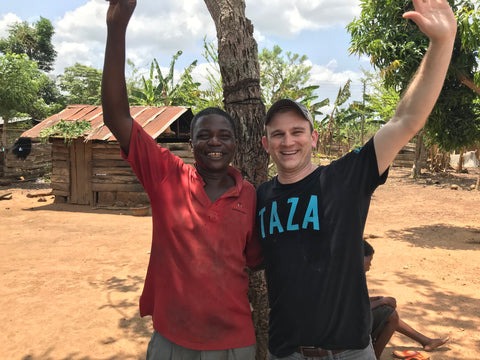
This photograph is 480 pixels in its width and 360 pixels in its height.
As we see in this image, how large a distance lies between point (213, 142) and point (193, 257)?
0.60 meters

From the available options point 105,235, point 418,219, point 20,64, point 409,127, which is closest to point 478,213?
point 418,219

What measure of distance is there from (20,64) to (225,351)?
1898 centimetres

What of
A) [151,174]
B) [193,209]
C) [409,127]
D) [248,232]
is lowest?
[248,232]

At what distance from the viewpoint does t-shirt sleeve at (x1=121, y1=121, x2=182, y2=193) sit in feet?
5.93

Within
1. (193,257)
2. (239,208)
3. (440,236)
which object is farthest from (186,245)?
(440,236)

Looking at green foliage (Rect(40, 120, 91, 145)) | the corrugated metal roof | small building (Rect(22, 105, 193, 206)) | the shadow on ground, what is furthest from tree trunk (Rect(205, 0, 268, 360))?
green foliage (Rect(40, 120, 91, 145))

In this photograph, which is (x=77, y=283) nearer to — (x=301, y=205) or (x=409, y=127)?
(x=301, y=205)

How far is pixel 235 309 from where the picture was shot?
1754 millimetres

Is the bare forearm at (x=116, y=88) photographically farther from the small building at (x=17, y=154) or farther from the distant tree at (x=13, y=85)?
the small building at (x=17, y=154)

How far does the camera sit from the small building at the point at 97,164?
12.4 metres

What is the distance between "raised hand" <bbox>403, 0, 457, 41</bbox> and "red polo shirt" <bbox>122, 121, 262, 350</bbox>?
1.10m

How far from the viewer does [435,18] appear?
4.94 ft

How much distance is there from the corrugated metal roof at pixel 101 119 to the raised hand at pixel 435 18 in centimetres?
1008

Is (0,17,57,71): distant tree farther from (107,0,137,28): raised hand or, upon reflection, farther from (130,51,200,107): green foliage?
(107,0,137,28): raised hand
